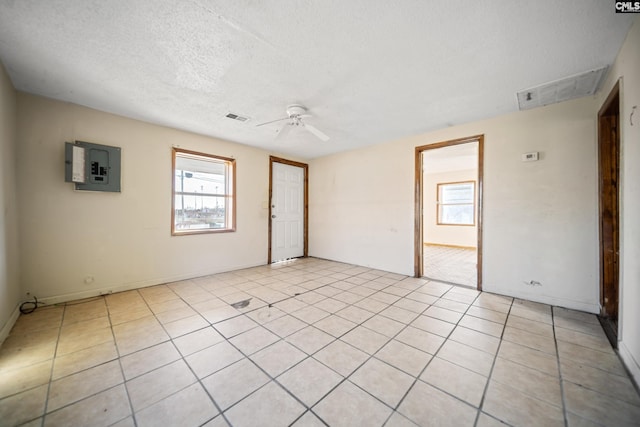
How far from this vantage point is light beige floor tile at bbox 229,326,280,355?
195cm

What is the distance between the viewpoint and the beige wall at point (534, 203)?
2699mm

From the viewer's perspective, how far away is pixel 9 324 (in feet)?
7.23

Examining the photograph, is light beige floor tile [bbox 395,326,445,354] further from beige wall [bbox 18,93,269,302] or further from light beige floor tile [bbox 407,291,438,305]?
beige wall [bbox 18,93,269,302]

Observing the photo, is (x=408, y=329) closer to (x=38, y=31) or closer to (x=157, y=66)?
(x=157, y=66)

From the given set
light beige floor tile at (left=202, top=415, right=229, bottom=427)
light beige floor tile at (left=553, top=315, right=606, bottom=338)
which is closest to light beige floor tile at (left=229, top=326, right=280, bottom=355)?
light beige floor tile at (left=202, top=415, right=229, bottom=427)

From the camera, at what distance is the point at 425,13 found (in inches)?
62.6

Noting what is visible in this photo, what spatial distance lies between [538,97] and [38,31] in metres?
4.82

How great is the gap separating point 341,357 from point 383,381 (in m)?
0.37

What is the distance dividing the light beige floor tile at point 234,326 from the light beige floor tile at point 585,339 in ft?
9.58

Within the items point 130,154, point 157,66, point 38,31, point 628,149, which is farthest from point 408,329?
point 130,154

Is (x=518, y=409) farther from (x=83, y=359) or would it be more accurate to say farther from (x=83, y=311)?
(x=83, y=311)

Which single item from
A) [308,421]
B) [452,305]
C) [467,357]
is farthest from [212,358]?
[452,305]

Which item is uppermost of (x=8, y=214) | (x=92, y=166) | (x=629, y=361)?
(x=92, y=166)

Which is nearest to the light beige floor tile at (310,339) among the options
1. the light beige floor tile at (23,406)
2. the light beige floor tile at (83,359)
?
the light beige floor tile at (83,359)
